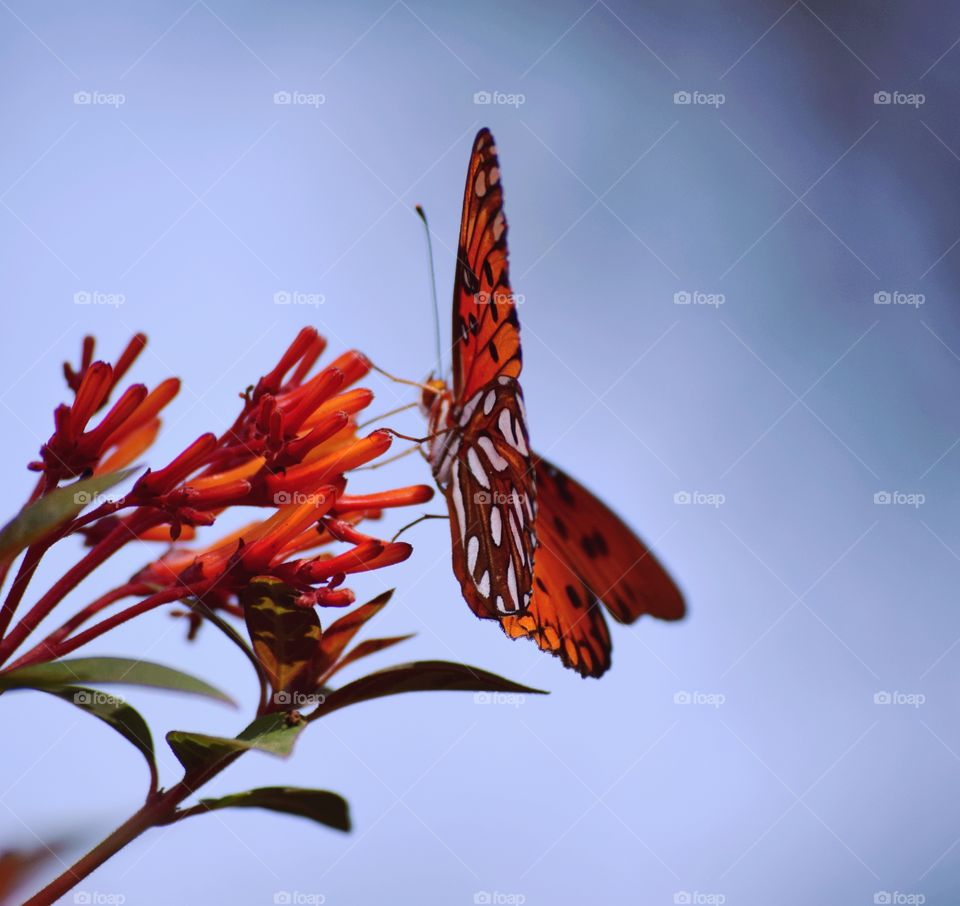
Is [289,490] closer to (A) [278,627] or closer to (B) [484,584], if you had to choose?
(A) [278,627]

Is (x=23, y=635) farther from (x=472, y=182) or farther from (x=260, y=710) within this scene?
(x=472, y=182)

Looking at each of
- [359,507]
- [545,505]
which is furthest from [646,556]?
→ [359,507]

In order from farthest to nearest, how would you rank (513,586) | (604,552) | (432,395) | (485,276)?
1. (604,552)
2. (432,395)
3. (513,586)
4. (485,276)

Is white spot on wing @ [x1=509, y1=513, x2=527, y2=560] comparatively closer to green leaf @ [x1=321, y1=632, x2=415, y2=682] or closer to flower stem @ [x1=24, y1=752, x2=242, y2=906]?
green leaf @ [x1=321, y1=632, x2=415, y2=682]

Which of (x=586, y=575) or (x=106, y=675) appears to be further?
(x=586, y=575)

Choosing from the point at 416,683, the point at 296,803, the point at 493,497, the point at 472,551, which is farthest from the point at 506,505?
the point at 296,803

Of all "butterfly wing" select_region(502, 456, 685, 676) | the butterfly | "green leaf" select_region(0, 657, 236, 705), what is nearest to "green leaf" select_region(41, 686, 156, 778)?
"green leaf" select_region(0, 657, 236, 705)
